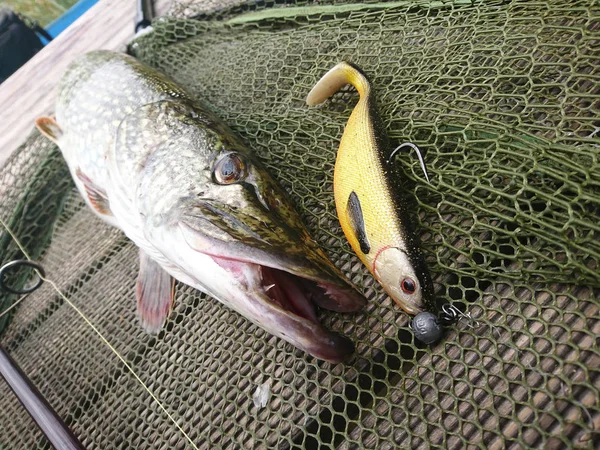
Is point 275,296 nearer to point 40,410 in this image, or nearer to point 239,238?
point 239,238

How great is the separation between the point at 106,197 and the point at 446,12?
4.93ft

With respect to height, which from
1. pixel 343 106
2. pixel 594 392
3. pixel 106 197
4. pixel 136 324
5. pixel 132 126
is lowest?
pixel 594 392

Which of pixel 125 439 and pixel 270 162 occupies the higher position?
pixel 270 162

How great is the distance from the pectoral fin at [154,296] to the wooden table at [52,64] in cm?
167

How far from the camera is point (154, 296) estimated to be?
1.55m

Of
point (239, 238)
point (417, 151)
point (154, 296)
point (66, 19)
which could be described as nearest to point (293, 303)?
point (239, 238)

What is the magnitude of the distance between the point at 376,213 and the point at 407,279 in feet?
0.61

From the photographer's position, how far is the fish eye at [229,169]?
4.20ft

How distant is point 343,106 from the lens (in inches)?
63.2

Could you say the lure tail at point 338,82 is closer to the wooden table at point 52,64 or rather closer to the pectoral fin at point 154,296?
the pectoral fin at point 154,296

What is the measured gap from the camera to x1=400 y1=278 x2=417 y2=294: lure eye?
1.03 m

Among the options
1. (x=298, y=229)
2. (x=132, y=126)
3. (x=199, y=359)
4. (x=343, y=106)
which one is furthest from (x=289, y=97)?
(x=199, y=359)

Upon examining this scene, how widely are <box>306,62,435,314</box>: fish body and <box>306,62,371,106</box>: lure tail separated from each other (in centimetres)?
3

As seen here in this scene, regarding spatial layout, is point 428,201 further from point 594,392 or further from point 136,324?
point 136,324
